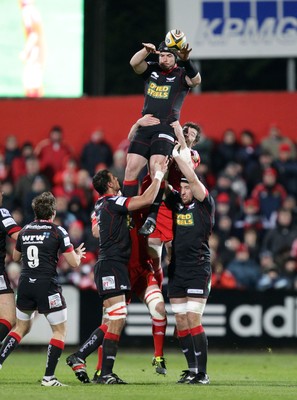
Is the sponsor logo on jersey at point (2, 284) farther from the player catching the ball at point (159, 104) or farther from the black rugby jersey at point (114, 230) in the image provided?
the player catching the ball at point (159, 104)

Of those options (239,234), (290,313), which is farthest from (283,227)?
(290,313)

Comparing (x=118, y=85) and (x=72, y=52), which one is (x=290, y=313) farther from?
(x=118, y=85)

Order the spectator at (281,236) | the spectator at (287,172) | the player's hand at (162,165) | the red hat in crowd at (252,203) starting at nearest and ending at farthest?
the player's hand at (162,165)
the spectator at (281,236)
the red hat in crowd at (252,203)
the spectator at (287,172)

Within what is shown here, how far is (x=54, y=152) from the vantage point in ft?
82.3

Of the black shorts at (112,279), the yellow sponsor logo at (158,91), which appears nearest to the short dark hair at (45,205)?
the black shorts at (112,279)

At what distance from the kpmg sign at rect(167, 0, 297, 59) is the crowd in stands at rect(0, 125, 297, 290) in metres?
1.67

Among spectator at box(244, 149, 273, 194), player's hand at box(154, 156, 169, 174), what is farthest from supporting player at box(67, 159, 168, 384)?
spectator at box(244, 149, 273, 194)

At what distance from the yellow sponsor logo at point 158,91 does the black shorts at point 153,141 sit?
13.3 inches

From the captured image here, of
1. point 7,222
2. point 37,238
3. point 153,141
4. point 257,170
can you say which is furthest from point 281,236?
point 37,238

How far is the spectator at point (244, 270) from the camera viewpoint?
21031 millimetres

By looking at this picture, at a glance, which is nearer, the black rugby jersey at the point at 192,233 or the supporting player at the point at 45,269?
the supporting player at the point at 45,269

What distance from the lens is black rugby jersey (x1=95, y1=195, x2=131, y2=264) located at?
1380cm

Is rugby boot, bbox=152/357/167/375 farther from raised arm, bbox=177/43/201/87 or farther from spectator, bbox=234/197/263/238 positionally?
spectator, bbox=234/197/263/238

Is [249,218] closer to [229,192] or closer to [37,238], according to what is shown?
[229,192]
